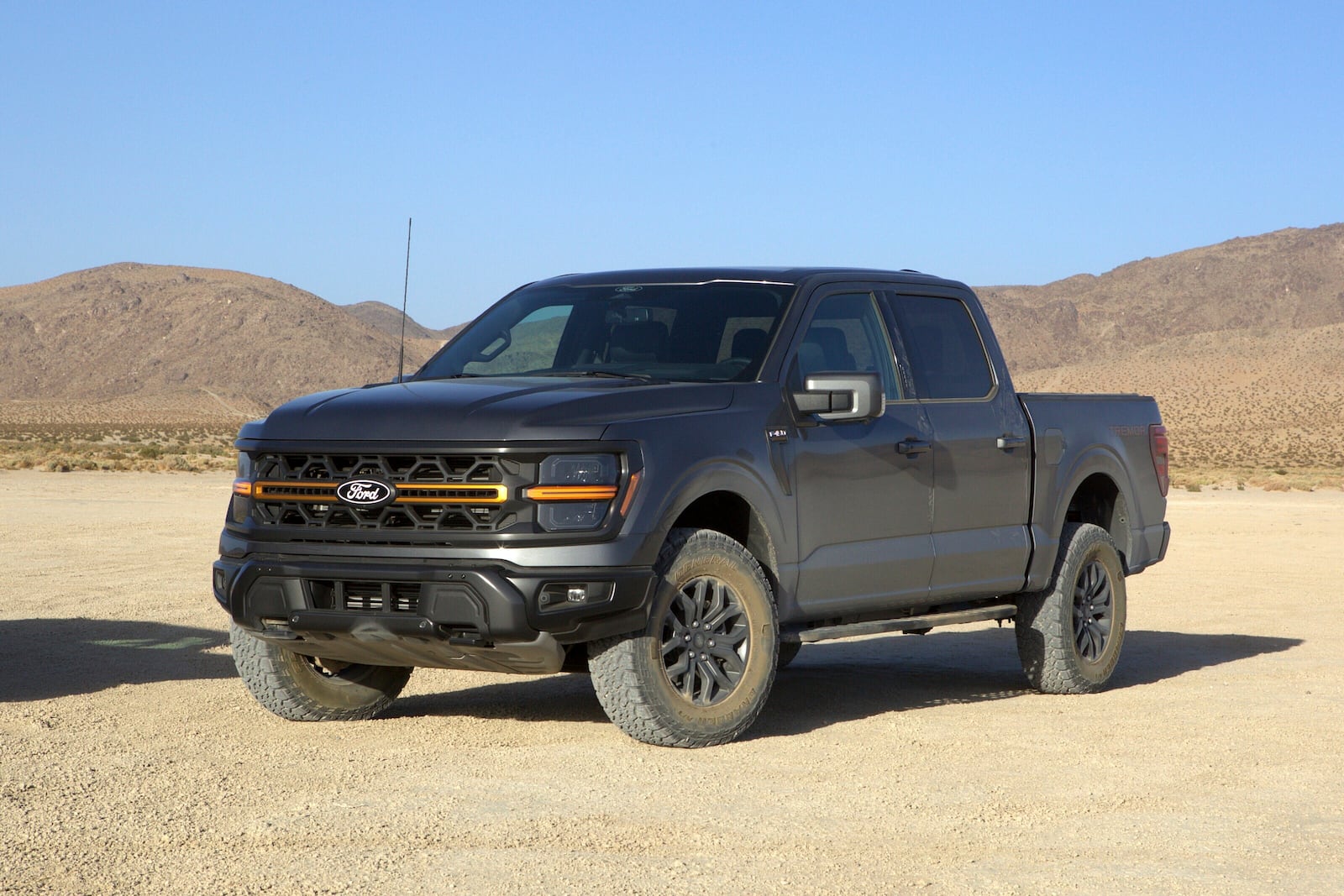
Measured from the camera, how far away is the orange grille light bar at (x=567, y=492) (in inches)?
257

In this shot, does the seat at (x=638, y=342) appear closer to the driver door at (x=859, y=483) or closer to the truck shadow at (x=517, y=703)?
the driver door at (x=859, y=483)

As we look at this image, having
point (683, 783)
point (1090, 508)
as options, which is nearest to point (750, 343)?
point (683, 783)

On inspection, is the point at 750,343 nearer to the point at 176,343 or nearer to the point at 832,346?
the point at 832,346

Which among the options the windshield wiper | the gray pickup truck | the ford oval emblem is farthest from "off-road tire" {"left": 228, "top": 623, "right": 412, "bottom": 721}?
the windshield wiper

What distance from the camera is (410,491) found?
6.64 m

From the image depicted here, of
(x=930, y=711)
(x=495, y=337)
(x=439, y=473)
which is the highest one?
(x=495, y=337)

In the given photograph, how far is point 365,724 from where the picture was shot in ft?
25.4

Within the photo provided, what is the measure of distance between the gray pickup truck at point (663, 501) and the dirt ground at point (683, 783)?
0.42 meters

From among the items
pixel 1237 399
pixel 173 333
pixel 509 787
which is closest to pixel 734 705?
pixel 509 787

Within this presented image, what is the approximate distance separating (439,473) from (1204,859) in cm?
317

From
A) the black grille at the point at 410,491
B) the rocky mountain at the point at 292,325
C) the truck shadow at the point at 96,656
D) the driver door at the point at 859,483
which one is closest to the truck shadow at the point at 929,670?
the driver door at the point at 859,483

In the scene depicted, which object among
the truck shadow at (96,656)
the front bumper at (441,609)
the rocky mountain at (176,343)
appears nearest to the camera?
the front bumper at (441,609)

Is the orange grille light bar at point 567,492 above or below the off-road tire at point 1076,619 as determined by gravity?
above

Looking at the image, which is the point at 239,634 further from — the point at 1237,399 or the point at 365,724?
the point at 1237,399
